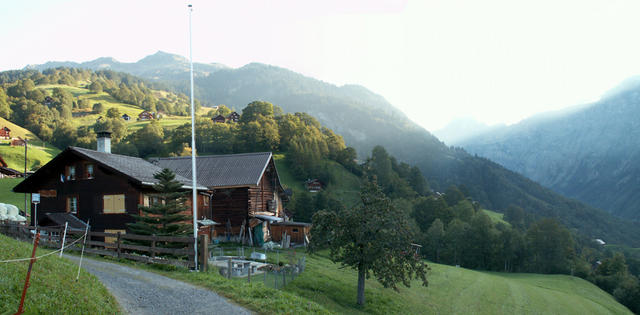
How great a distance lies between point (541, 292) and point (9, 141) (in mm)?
102971

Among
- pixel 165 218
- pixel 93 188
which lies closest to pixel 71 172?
pixel 93 188

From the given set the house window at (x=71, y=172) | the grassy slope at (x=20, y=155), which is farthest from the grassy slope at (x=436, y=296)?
the grassy slope at (x=20, y=155)

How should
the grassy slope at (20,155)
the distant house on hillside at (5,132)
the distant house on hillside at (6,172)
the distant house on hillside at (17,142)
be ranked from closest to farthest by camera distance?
the distant house on hillside at (6,172) → the grassy slope at (20,155) → the distant house on hillside at (17,142) → the distant house on hillside at (5,132)

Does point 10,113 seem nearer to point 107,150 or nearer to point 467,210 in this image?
point 107,150

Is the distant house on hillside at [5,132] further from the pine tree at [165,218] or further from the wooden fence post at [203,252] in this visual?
the wooden fence post at [203,252]

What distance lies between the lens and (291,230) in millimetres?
42969

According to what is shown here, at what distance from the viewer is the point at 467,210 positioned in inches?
3787

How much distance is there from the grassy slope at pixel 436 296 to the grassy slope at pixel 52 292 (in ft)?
40.2

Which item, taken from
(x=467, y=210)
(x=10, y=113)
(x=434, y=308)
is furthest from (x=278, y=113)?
(x=434, y=308)

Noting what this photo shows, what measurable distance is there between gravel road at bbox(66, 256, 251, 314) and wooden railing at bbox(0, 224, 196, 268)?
145 centimetres

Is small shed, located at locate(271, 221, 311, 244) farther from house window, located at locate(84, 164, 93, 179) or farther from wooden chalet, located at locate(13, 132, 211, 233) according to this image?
house window, located at locate(84, 164, 93, 179)

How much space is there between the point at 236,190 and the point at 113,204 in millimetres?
13468

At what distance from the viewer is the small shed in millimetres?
42688

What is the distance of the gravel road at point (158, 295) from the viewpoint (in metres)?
11.1
